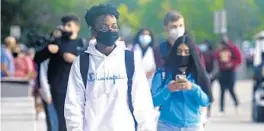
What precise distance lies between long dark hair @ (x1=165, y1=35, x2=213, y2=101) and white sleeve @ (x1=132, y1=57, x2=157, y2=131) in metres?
1.56

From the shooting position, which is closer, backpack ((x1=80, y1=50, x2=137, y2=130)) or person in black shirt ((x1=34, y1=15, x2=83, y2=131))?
backpack ((x1=80, y1=50, x2=137, y2=130))

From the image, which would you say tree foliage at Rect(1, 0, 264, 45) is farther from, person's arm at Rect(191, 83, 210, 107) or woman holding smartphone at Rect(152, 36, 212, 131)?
person's arm at Rect(191, 83, 210, 107)

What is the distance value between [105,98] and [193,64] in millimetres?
1820

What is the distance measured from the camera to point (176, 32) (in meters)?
8.57

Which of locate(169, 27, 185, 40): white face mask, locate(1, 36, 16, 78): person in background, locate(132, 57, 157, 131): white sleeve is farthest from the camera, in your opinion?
locate(1, 36, 16, 78): person in background

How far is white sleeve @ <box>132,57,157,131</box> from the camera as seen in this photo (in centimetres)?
648

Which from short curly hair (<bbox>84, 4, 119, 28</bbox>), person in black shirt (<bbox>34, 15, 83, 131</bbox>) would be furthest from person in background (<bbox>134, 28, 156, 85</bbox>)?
short curly hair (<bbox>84, 4, 119, 28</bbox>)

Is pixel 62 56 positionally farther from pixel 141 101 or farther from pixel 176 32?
pixel 141 101

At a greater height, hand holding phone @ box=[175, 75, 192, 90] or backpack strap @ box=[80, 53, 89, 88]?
backpack strap @ box=[80, 53, 89, 88]

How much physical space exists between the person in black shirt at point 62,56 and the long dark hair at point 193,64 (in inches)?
90.8

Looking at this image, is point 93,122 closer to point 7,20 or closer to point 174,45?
point 174,45

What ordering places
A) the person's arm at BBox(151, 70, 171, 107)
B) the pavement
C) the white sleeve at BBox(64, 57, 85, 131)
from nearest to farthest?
the white sleeve at BBox(64, 57, 85, 131), the person's arm at BBox(151, 70, 171, 107), the pavement

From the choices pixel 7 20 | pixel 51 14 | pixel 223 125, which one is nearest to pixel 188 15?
pixel 7 20

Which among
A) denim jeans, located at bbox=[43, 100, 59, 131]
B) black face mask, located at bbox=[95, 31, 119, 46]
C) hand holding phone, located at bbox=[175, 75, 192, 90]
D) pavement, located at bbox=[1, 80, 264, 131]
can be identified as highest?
black face mask, located at bbox=[95, 31, 119, 46]
